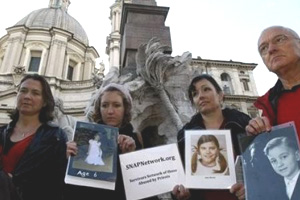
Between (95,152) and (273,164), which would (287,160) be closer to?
(273,164)

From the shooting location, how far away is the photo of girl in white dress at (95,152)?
6.16 feet

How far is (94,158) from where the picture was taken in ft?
6.20

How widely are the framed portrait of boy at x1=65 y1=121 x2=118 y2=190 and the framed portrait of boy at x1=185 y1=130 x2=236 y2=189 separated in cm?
51

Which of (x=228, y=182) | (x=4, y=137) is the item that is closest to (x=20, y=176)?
(x=4, y=137)

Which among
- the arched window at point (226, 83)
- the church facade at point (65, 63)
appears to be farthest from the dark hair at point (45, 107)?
the arched window at point (226, 83)

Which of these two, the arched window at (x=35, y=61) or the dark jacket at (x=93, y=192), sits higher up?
the arched window at (x=35, y=61)

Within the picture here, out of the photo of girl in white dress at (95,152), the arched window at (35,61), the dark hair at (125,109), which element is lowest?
the photo of girl in white dress at (95,152)

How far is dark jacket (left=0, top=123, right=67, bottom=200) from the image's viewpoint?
6.40 ft

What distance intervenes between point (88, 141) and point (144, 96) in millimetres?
2531

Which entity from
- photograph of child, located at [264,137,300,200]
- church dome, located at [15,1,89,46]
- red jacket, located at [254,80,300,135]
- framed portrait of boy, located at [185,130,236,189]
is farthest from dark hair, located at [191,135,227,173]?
church dome, located at [15,1,89,46]

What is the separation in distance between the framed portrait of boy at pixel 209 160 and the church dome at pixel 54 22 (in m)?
36.9

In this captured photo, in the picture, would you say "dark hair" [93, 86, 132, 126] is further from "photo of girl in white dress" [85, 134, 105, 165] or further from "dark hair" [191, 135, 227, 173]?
"dark hair" [191, 135, 227, 173]

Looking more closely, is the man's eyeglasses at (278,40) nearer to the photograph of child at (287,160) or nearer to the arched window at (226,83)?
the photograph of child at (287,160)

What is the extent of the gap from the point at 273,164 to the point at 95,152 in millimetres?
1100
